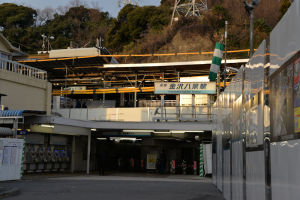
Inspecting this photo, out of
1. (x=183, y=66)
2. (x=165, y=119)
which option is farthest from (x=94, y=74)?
(x=165, y=119)

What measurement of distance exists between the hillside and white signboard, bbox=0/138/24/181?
108ft

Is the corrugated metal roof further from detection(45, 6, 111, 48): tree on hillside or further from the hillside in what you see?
detection(45, 6, 111, 48): tree on hillside

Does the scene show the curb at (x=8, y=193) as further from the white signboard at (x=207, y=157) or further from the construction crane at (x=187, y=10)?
the construction crane at (x=187, y=10)

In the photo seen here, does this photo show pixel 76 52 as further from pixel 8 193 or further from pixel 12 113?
pixel 8 193

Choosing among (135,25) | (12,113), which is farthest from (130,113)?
(135,25)

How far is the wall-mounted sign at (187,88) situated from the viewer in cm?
2548

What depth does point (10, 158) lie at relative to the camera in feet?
61.6

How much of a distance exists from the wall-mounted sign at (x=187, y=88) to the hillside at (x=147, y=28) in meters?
26.2

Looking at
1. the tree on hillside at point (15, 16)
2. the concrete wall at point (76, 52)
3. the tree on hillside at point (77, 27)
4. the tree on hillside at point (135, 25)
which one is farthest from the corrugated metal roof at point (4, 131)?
the tree on hillside at point (15, 16)

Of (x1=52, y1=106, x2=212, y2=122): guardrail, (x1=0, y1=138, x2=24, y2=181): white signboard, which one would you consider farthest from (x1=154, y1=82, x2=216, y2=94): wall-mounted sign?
(x1=0, y1=138, x2=24, y2=181): white signboard

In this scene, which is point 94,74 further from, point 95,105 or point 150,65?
point 150,65

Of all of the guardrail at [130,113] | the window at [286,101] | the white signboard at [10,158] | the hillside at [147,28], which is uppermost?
the hillside at [147,28]

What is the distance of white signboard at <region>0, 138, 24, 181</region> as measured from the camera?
719 inches

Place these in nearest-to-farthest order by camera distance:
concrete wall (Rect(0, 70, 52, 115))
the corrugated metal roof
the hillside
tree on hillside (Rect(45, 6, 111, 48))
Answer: the corrugated metal roof → concrete wall (Rect(0, 70, 52, 115)) → the hillside → tree on hillside (Rect(45, 6, 111, 48))
